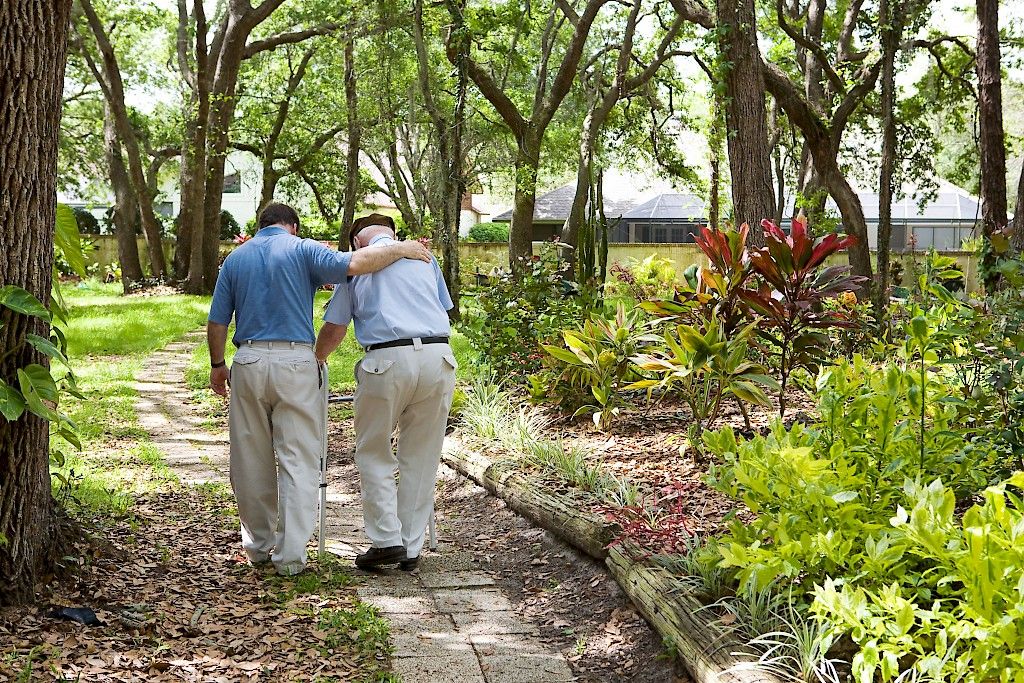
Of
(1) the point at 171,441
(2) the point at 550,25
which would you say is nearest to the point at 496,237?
(2) the point at 550,25

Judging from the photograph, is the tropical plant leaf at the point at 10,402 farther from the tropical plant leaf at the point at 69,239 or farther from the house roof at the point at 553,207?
the house roof at the point at 553,207

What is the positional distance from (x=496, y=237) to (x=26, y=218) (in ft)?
118

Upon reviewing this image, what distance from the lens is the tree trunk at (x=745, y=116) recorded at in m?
10.0

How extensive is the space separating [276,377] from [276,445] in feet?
1.18

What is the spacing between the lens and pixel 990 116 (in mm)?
14039

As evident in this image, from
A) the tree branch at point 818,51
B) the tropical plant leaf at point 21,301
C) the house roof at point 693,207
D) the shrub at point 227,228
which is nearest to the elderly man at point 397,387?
the tropical plant leaf at point 21,301

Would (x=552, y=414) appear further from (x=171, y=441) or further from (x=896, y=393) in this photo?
(x=896, y=393)

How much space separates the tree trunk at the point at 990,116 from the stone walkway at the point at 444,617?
407 inches

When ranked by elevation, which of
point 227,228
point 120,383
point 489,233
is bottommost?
point 120,383

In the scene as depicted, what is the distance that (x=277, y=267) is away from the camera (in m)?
5.23

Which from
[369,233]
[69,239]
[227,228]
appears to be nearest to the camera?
[69,239]

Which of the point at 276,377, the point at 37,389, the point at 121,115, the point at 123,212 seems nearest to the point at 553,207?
the point at 123,212

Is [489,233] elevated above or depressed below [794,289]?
above

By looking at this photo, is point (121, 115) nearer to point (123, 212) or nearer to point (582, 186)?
point (123, 212)
